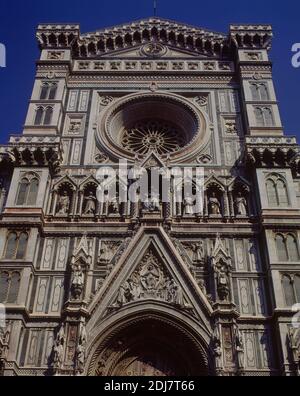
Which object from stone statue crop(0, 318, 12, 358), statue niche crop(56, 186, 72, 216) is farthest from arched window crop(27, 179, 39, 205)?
stone statue crop(0, 318, 12, 358)

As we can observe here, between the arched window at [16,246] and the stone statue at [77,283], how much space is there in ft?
5.36

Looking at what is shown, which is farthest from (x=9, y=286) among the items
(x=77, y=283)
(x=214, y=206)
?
(x=214, y=206)

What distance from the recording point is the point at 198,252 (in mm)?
16094

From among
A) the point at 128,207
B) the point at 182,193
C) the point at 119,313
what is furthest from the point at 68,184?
the point at 119,313

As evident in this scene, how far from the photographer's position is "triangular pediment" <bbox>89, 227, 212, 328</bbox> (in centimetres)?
1477

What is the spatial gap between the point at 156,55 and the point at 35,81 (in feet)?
17.2

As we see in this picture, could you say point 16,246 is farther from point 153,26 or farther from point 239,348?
point 153,26

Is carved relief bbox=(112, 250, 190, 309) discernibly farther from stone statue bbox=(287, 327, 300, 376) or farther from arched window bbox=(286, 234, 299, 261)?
arched window bbox=(286, 234, 299, 261)

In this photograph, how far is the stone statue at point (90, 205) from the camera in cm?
1719

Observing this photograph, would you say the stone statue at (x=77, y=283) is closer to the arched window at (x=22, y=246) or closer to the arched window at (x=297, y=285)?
the arched window at (x=22, y=246)

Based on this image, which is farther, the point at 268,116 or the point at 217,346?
the point at 268,116

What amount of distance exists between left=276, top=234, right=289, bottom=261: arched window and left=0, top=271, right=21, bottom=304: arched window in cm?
737

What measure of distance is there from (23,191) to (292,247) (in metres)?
8.37

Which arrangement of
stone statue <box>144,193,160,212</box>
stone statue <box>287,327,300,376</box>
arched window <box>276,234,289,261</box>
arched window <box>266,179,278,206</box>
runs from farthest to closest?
arched window <box>266,179,278,206</box> < stone statue <box>144,193,160,212</box> < arched window <box>276,234,289,261</box> < stone statue <box>287,327,300,376</box>
